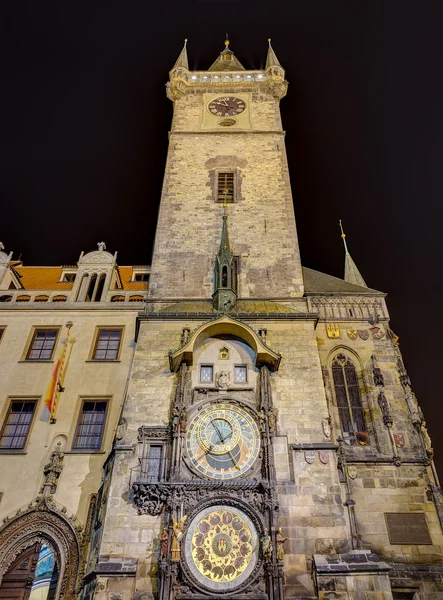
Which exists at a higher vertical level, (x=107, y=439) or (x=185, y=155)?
(x=185, y=155)

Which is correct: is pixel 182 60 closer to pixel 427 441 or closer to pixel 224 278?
pixel 224 278

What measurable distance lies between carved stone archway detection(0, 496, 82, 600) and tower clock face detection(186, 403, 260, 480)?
425 centimetres

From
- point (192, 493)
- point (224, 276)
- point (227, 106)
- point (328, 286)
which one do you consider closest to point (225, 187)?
point (224, 276)

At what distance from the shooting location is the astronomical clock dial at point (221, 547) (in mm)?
9578

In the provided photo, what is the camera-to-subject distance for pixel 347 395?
555 inches

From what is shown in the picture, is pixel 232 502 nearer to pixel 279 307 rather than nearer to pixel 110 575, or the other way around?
pixel 110 575

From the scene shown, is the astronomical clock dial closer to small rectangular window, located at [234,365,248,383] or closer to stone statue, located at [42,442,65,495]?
small rectangular window, located at [234,365,248,383]

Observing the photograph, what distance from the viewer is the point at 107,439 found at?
13961 millimetres

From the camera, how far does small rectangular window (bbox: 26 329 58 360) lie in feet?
52.9

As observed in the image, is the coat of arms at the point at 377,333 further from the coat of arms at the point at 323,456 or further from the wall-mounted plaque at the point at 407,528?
the wall-mounted plaque at the point at 407,528

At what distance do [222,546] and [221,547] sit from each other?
28 mm

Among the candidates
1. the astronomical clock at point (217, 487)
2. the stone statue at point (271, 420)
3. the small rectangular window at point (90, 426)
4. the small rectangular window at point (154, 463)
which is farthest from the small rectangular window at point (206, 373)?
the small rectangular window at point (90, 426)

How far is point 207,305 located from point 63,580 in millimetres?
8562

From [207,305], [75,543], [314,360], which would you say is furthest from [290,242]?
[75,543]
